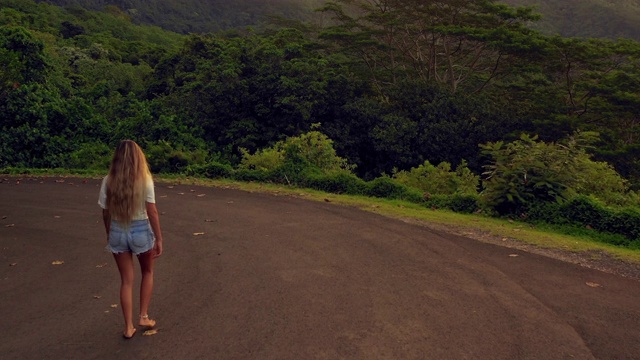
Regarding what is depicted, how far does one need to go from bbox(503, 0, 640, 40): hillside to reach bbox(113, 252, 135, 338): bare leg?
8997 centimetres

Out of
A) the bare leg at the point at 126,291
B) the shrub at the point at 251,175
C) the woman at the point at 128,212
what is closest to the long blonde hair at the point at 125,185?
the woman at the point at 128,212

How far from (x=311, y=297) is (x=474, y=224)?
19.8 ft

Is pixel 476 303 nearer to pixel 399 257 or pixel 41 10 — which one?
pixel 399 257

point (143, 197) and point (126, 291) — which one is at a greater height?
point (143, 197)

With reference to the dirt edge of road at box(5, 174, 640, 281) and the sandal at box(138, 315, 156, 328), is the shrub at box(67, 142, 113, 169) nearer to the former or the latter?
the dirt edge of road at box(5, 174, 640, 281)

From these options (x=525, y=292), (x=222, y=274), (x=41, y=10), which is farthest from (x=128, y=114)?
(x=41, y=10)

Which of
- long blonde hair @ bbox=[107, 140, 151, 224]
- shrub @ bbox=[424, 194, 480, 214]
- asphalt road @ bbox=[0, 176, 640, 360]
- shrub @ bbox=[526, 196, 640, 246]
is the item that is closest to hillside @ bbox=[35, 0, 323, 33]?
shrub @ bbox=[424, 194, 480, 214]

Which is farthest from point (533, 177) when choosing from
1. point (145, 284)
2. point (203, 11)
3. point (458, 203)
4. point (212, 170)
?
point (203, 11)

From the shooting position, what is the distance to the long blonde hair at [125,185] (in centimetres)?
541

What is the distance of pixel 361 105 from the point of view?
31094 mm

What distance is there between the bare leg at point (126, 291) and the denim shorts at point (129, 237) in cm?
9

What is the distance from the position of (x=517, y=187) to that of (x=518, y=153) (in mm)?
918

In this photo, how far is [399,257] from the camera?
8695 mm

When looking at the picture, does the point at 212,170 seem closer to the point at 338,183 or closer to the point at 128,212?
the point at 338,183
